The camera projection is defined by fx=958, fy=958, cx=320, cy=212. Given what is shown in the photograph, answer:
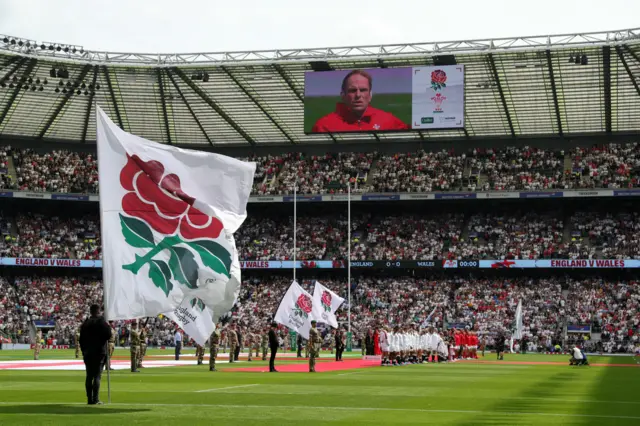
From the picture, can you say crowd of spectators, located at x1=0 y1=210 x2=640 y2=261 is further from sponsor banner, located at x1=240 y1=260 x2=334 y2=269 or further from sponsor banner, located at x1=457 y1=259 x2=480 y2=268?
sponsor banner, located at x1=240 y1=260 x2=334 y2=269

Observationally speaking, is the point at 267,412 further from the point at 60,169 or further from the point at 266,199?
the point at 60,169

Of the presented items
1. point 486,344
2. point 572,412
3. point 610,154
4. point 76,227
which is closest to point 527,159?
point 610,154

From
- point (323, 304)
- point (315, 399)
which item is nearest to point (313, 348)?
point (323, 304)

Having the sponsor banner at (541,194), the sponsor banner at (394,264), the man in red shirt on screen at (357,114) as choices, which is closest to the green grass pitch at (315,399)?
the man in red shirt on screen at (357,114)

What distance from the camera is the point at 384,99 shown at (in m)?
66.9

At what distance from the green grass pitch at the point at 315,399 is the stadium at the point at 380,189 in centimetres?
2439

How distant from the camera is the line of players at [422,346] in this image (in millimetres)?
41344

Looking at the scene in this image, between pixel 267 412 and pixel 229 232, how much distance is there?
10.6ft

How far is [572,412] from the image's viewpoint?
711 inches

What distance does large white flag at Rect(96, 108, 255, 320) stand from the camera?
54.0 feet

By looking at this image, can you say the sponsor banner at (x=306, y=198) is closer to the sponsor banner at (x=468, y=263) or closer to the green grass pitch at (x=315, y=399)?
the sponsor banner at (x=468, y=263)

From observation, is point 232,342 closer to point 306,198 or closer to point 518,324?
point 518,324

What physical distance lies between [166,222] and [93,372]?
9.59 ft

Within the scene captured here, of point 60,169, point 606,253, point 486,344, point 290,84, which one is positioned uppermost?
point 290,84
